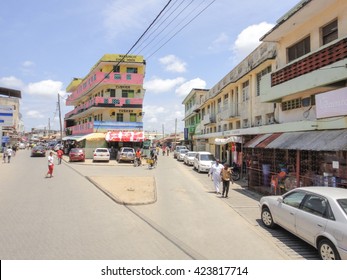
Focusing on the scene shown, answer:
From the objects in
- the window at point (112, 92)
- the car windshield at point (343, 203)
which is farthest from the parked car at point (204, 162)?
the window at point (112, 92)

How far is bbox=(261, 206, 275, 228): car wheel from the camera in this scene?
28.3 ft

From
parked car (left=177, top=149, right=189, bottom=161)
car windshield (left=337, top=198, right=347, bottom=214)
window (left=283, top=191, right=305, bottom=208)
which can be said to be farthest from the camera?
parked car (left=177, top=149, right=189, bottom=161)

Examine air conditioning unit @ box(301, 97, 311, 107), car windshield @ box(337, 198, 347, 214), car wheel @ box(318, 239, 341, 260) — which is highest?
air conditioning unit @ box(301, 97, 311, 107)

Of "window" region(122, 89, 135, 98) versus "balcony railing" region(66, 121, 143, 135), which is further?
"window" region(122, 89, 135, 98)

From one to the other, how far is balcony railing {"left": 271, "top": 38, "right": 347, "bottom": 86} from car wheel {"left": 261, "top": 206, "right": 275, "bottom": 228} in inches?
247

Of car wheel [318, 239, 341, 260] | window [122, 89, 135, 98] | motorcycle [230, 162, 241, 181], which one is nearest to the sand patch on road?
motorcycle [230, 162, 241, 181]

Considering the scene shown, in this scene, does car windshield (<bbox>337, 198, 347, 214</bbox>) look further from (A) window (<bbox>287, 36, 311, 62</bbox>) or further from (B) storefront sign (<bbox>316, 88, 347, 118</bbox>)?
(A) window (<bbox>287, 36, 311, 62</bbox>)

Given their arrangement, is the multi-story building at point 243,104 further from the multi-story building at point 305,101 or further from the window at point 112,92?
the window at point 112,92

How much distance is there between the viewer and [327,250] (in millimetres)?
5941

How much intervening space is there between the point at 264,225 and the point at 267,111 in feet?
40.9

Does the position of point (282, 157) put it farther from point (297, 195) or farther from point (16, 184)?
point (16, 184)

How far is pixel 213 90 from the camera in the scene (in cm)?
3559

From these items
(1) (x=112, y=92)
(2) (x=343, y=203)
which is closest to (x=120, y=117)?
(1) (x=112, y=92)
